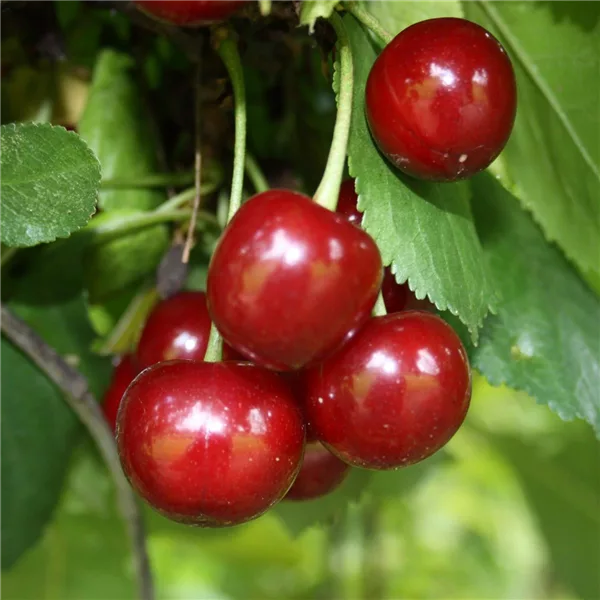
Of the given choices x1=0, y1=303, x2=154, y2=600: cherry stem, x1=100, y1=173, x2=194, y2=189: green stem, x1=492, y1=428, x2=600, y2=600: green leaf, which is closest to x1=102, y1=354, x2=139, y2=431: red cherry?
x1=0, y1=303, x2=154, y2=600: cherry stem

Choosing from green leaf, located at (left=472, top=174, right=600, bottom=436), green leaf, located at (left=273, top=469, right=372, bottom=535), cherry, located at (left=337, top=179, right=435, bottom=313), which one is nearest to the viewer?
cherry, located at (left=337, top=179, right=435, bottom=313)

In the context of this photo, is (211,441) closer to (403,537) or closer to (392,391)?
(392,391)

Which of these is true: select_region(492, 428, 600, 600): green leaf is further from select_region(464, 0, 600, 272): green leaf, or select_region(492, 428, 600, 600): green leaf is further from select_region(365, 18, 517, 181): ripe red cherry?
select_region(365, 18, 517, 181): ripe red cherry

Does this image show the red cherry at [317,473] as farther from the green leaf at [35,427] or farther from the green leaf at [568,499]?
the green leaf at [568,499]

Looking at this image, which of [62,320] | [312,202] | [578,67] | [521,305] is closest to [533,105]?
[578,67]

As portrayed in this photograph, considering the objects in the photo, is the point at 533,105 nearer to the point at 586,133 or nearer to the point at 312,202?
the point at 586,133

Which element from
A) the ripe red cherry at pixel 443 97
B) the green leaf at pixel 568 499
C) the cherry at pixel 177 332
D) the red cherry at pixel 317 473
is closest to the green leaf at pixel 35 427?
the cherry at pixel 177 332
